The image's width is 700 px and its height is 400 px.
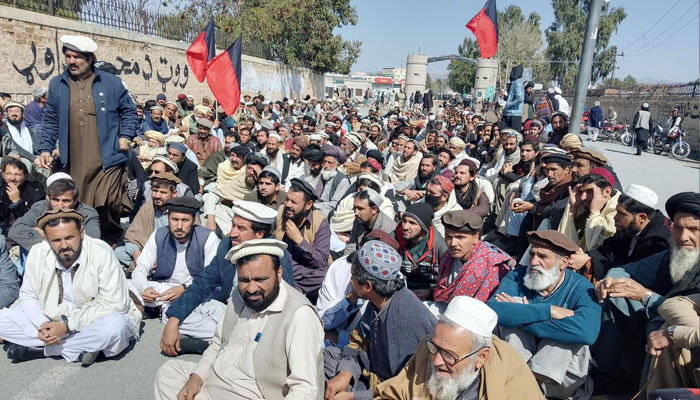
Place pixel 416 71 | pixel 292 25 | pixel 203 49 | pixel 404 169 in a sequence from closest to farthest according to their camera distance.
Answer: pixel 404 169 → pixel 203 49 → pixel 292 25 → pixel 416 71

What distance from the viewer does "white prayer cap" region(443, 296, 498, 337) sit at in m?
2.19

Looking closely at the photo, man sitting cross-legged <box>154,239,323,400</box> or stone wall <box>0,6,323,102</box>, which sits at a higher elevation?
stone wall <box>0,6,323,102</box>

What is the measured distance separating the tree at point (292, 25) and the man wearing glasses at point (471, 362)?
78.8 ft

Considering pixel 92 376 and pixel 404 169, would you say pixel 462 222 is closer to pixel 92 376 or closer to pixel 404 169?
pixel 92 376

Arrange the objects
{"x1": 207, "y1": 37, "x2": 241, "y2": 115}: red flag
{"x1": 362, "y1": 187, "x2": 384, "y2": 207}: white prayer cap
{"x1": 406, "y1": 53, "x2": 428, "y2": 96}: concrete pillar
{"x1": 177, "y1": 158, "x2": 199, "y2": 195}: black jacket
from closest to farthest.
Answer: {"x1": 362, "y1": 187, "x2": 384, "y2": 207}: white prayer cap < {"x1": 177, "y1": 158, "x2": 199, "y2": 195}: black jacket < {"x1": 207, "y1": 37, "x2": 241, "y2": 115}: red flag < {"x1": 406, "y1": 53, "x2": 428, "y2": 96}: concrete pillar

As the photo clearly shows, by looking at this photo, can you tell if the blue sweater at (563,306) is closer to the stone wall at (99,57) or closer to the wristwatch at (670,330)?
the wristwatch at (670,330)

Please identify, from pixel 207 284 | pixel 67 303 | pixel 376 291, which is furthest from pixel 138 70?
pixel 376 291

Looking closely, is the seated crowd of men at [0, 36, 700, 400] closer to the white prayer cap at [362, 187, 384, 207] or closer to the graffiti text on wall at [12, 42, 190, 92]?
the white prayer cap at [362, 187, 384, 207]

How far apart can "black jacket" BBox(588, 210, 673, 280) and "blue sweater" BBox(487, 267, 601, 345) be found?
704mm

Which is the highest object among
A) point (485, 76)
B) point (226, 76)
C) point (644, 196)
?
point (485, 76)

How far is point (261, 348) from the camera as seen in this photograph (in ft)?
8.30

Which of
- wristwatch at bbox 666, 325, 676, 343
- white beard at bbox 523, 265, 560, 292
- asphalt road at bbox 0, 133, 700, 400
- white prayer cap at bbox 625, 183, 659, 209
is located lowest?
asphalt road at bbox 0, 133, 700, 400

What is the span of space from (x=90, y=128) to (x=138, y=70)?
938 centimetres

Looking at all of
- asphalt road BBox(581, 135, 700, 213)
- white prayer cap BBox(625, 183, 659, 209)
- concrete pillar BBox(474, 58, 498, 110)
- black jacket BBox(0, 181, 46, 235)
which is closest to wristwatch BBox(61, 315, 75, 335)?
black jacket BBox(0, 181, 46, 235)
